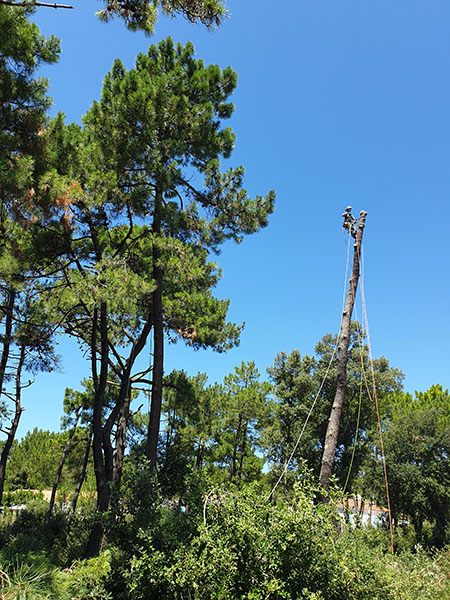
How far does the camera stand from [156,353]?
7.91 m

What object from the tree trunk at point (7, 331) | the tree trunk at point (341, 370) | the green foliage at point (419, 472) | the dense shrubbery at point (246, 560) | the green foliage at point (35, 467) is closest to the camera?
the dense shrubbery at point (246, 560)

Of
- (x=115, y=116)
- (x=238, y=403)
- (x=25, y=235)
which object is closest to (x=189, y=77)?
(x=115, y=116)

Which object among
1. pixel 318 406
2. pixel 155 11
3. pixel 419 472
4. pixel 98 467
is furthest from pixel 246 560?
pixel 419 472

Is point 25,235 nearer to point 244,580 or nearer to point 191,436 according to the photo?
point 244,580

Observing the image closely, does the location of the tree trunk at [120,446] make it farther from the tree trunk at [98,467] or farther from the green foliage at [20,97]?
the green foliage at [20,97]

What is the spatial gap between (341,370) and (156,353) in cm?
363

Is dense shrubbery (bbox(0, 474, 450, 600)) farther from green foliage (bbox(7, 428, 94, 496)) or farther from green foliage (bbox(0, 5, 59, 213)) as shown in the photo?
green foliage (bbox(7, 428, 94, 496))

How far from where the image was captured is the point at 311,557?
12.9ft

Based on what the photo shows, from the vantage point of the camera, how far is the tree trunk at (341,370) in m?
5.76

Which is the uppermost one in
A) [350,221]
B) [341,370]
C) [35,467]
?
[350,221]

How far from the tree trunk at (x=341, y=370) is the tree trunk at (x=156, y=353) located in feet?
10.5

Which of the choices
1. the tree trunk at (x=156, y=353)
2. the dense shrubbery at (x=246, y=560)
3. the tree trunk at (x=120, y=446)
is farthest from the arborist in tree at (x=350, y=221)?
the tree trunk at (x=120, y=446)

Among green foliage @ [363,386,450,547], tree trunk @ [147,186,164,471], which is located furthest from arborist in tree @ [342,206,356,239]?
green foliage @ [363,386,450,547]

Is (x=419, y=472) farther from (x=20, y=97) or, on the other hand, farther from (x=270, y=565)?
(x=20, y=97)
